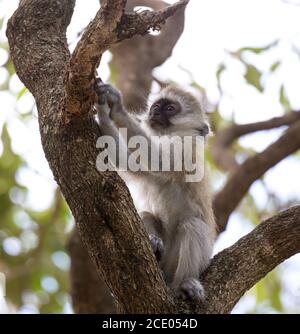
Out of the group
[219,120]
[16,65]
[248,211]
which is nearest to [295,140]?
[219,120]

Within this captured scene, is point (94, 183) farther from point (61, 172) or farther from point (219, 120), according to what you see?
point (219, 120)

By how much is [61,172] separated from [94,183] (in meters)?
0.27

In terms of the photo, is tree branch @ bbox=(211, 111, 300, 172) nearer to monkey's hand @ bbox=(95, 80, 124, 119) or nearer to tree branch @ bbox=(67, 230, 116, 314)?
tree branch @ bbox=(67, 230, 116, 314)

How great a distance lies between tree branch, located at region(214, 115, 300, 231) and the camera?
9.59 meters

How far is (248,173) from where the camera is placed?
31.6 feet

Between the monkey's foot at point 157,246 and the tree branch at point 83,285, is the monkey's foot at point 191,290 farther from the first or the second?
the tree branch at point 83,285

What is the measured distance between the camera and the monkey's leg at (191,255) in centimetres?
589

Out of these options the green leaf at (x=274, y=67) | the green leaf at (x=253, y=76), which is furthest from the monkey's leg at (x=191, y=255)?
the green leaf at (x=274, y=67)

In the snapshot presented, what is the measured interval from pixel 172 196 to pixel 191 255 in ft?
2.90

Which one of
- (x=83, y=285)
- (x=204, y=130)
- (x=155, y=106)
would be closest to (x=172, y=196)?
(x=204, y=130)

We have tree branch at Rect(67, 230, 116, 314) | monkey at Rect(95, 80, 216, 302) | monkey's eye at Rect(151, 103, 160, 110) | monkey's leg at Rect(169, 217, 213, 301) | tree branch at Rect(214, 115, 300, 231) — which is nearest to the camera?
monkey's leg at Rect(169, 217, 213, 301)

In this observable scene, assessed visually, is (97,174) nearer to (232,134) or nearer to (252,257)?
(252,257)

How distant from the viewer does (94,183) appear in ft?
17.0

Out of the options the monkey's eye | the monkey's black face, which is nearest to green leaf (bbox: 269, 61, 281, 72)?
the monkey's black face
